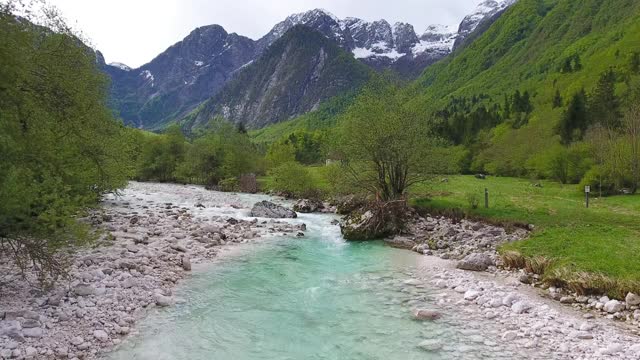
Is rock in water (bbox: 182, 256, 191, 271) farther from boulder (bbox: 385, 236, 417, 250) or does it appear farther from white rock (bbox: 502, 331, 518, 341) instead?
white rock (bbox: 502, 331, 518, 341)

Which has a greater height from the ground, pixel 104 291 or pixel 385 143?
pixel 385 143

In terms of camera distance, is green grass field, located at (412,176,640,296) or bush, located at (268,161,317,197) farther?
bush, located at (268,161,317,197)

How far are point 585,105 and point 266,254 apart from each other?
84.8 m

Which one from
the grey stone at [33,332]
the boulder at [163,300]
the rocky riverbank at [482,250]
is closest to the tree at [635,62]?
the rocky riverbank at [482,250]

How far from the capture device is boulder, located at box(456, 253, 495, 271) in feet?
71.7

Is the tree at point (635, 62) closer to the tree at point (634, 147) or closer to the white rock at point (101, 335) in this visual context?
the tree at point (634, 147)

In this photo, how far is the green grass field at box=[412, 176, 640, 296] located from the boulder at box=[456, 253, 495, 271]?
1.36 meters

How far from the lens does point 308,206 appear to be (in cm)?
4722

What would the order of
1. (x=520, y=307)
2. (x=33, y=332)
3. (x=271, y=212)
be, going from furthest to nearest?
(x=271, y=212) < (x=520, y=307) < (x=33, y=332)

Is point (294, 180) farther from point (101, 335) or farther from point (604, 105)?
point (604, 105)

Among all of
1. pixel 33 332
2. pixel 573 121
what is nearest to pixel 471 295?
pixel 33 332

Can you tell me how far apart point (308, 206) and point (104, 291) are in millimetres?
31864

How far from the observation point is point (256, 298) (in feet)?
59.1

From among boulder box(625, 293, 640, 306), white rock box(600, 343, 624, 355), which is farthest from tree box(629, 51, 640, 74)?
white rock box(600, 343, 624, 355)
